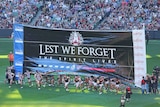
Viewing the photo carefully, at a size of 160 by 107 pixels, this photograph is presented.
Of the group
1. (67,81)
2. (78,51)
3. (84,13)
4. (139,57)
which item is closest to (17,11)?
(84,13)

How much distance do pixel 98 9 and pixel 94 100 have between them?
74.3 ft

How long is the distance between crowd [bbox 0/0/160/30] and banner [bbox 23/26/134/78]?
16.2 meters

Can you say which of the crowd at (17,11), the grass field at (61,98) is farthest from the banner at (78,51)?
the crowd at (17,11)

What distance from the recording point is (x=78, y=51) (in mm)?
26125

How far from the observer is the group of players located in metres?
25.5

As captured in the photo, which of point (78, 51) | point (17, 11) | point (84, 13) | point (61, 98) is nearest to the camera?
point (61, 98)

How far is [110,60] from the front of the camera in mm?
25766

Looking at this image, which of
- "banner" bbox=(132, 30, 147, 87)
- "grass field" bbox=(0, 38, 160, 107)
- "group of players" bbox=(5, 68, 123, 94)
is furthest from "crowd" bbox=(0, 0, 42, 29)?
"banner" bbox=(132, 30, 147, 87)

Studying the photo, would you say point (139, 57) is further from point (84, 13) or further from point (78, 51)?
point (84, 13)

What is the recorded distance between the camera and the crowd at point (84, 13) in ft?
139

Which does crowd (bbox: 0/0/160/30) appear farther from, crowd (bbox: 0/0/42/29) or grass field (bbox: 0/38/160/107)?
grass field (bbox: 0/38/160/107)

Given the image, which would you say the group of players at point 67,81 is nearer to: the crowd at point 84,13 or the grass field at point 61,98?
the grass field at point 61,98

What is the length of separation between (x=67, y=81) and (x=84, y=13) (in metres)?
19.9

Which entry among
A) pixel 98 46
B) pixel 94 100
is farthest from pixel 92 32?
pixel 94 100
